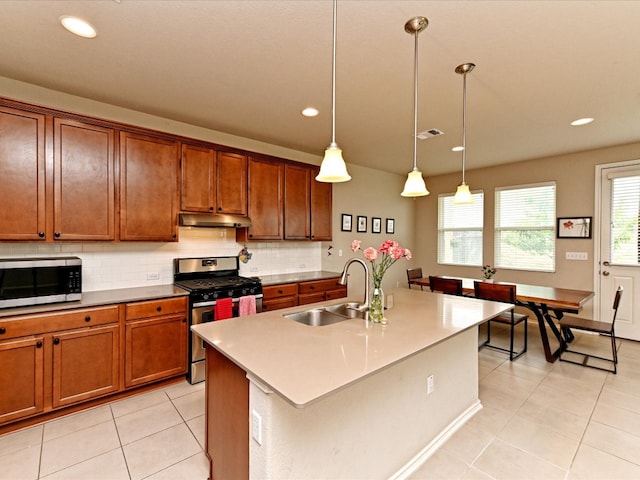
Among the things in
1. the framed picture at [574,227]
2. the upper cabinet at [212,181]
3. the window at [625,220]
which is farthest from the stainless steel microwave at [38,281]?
the window at [625,220]

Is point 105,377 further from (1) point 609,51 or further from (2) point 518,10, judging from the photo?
(1) point 609,51

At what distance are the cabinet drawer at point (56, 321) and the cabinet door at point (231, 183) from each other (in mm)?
1449

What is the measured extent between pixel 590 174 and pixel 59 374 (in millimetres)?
6543

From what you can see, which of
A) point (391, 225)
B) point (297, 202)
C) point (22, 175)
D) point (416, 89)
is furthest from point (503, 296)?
point (22, 175)

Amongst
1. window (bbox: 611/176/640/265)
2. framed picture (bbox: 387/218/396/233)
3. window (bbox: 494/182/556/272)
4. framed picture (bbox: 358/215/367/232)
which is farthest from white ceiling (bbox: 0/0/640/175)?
framed picture (bbox: 387/218/396/233)

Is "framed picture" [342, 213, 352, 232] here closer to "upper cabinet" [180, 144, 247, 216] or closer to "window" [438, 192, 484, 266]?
"upper cabinet" [180, 144, 247, 216]

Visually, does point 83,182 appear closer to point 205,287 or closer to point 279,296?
point 205,287

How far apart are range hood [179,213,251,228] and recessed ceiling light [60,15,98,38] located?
1590mm

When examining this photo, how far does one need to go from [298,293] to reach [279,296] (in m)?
0.28

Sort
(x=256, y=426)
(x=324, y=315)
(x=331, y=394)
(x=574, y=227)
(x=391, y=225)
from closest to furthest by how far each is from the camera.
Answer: (x=331, y=394), (x=256, y=426), (x=324, y=315), (x=574, y=227), (x=391, y=225)

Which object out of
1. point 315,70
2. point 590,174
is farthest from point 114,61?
point 590,174

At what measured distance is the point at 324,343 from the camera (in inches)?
60.1

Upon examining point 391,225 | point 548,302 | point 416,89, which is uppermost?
point 416,89

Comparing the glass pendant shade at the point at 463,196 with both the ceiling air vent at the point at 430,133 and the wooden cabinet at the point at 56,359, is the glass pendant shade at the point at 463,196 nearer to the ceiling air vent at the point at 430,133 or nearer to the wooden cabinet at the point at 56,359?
the ceiling air vent at the point at 430,133
